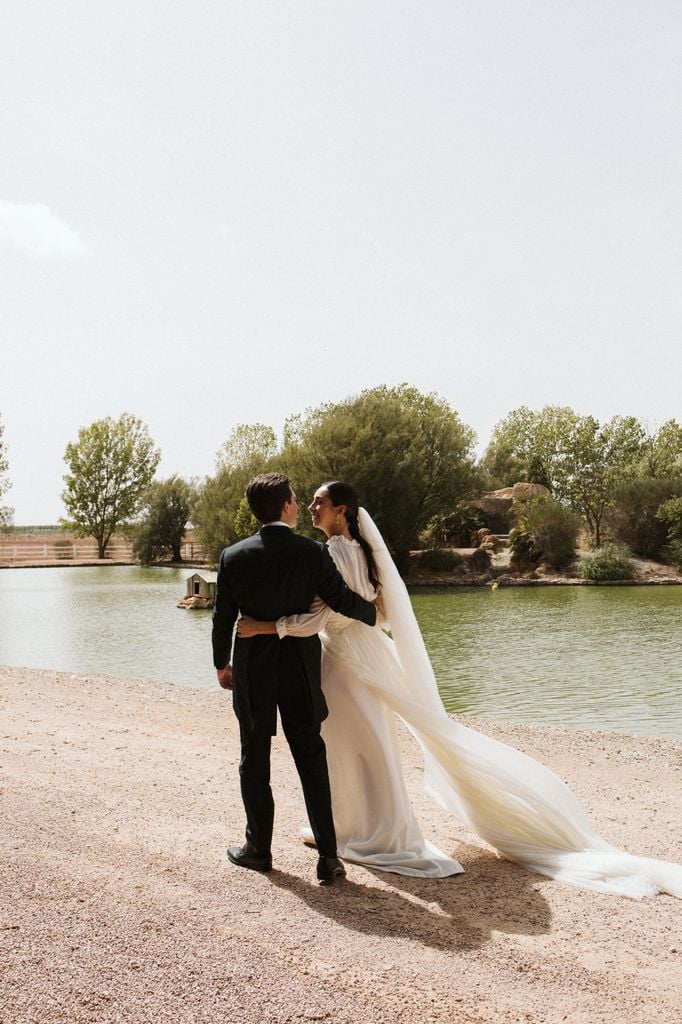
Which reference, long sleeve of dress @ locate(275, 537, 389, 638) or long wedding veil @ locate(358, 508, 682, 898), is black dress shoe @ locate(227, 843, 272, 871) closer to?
long wedding veil @ locate(358, 508, 682, 898)

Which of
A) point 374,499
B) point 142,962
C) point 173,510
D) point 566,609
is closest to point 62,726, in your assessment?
point 142,962

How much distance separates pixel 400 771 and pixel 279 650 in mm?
1021

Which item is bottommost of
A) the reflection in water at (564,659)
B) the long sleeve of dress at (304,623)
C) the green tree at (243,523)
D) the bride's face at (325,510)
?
the reflection in water at (564,659)

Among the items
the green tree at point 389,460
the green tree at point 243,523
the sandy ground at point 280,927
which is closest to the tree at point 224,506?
the green tree at point 243,523

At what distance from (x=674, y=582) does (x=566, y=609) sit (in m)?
13.1

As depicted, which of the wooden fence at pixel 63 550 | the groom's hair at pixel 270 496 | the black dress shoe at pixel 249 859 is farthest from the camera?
the wooden fence at pixel 63 550

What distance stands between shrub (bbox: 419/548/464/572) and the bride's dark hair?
3858 centimetres

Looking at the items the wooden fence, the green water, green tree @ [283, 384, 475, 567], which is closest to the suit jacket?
the green water

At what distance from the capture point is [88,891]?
417cm

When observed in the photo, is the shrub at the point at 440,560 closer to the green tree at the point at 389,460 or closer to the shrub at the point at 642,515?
the green tree at the point at 389,460

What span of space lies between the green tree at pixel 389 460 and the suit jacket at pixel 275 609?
119 ft

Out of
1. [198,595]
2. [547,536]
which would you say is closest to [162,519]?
[547,536]

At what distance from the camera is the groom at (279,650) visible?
4.32 metres

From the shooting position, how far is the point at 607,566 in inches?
1551
